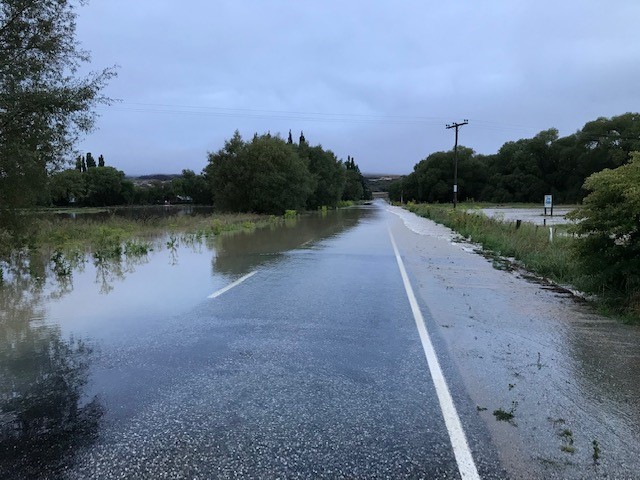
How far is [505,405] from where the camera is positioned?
4.16 m

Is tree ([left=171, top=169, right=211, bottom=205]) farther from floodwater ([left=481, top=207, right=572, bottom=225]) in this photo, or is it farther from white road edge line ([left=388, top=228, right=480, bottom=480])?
white road edge line ([left=388, top=228, right=480, bottom=480])

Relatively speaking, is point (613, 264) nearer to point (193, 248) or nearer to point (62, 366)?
point (62, 366)

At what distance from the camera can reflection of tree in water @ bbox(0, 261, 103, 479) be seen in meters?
3.31

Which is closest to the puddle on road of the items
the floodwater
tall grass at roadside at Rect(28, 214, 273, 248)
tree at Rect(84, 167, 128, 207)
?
tall grass at roadside at Rect(28, 214, 273, 248)

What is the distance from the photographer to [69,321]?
7055 mm

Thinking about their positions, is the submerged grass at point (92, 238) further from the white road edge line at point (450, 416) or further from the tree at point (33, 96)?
the white road edge line at point (450, 416)

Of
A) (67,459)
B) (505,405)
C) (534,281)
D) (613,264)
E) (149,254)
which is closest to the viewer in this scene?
(67,459)

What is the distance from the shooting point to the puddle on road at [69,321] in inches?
142

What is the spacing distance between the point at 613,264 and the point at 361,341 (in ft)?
18.0

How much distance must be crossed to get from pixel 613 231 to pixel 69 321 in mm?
8845

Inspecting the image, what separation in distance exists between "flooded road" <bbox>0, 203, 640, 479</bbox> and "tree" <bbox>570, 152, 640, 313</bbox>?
2.86 ft

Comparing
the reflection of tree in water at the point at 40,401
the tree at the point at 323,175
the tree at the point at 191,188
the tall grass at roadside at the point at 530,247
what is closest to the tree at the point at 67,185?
the reflection of tree in water at the point at 40,401

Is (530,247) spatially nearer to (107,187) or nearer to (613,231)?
(613,231)

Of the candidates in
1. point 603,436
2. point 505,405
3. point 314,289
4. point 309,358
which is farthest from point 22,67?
point 603,436
